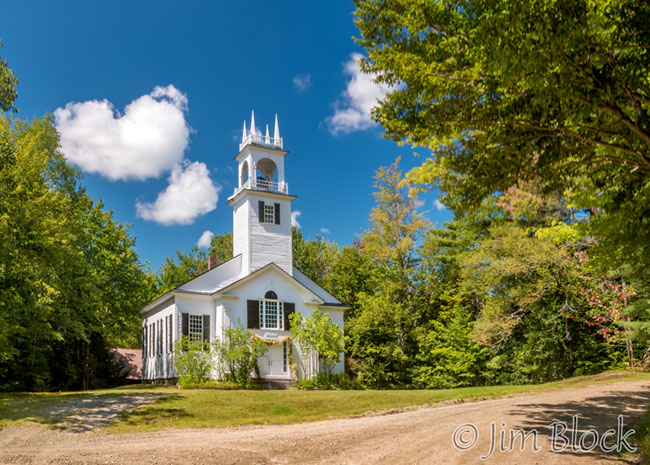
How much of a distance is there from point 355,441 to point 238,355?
45.5ft

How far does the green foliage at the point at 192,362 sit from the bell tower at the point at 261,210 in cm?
518

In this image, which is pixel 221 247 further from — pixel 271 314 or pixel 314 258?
pixel 271 314

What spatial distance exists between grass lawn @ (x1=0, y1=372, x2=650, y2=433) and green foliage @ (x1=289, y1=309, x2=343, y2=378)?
5509 mm

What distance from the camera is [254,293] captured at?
84.7 ft

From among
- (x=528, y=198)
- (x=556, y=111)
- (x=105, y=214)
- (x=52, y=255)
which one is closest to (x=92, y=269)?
(x=105, y=214)

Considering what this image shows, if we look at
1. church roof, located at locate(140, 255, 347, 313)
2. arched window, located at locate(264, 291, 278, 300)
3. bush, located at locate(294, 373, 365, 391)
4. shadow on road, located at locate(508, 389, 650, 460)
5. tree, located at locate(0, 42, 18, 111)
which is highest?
tree, located at locate(0, 42, 18, 111)

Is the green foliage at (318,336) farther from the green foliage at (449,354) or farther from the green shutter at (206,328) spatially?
the green foliage at (449,354)

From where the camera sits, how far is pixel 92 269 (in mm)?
30156

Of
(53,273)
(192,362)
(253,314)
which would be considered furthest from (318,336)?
(53,273)

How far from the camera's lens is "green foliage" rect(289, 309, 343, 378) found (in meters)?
25.1

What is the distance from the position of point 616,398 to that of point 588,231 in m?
6.95

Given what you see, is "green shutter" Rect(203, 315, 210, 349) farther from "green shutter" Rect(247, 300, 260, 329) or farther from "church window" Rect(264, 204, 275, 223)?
"church window" Rect(264, 204, 275, 223)

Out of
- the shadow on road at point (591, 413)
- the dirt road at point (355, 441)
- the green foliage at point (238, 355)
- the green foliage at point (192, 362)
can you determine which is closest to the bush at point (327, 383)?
Answer: the green foliage at point (238, 355)

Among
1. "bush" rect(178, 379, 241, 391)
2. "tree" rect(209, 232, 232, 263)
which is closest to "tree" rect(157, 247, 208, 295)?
"tree" rect(209, 232, 232, 263)
